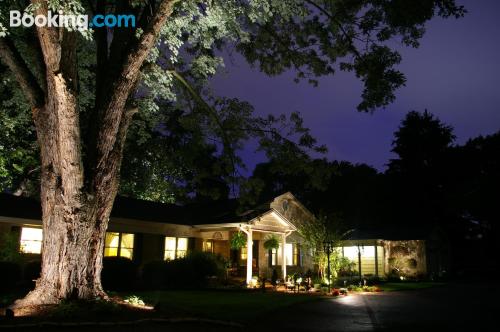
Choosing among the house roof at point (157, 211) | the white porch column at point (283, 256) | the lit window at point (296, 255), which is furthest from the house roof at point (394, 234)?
the house roof at point (157, 211)

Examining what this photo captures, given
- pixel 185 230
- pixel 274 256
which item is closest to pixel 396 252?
pixel 274 256

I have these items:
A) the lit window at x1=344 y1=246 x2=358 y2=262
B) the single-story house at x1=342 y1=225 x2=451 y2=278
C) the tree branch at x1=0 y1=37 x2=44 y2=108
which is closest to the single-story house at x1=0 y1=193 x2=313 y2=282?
the lit window at x1=344 y1=246 x2=358 y2=262

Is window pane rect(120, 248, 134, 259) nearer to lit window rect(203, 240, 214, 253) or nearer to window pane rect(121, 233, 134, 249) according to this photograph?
window pane rect(121, 233, 134, 249)

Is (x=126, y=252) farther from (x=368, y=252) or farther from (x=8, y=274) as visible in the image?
(x=368, y=252)

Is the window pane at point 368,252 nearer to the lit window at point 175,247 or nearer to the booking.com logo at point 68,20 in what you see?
the lit window at point 175,247

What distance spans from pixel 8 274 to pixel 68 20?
415 inches

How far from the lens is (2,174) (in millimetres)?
14609

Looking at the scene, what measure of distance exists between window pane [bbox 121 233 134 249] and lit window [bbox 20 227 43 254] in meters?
3.96

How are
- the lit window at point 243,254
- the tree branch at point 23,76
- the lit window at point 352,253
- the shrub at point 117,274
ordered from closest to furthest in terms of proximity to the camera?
the tree branch at point 23,76
the shrub at point 117,274
the lit window at point 243,254
the lit window at point 352,253

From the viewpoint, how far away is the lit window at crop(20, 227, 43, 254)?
1855 cm

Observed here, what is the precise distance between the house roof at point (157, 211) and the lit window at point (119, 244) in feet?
3.48

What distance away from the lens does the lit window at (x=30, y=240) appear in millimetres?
18547

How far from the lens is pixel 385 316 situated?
471 inches

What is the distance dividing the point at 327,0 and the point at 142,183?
75.7 ft
